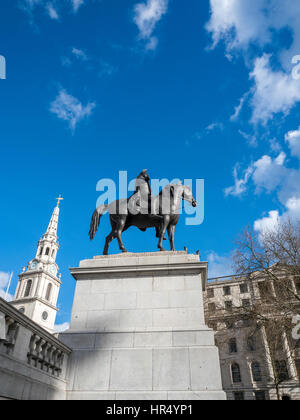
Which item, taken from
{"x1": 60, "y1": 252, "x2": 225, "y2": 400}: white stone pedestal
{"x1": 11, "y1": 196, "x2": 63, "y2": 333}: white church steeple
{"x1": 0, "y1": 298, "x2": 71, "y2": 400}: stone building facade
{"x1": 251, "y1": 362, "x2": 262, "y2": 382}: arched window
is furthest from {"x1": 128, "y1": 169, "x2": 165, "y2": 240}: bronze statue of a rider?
{"x1": 11, "y1": 196, "x2": 63, "y2": 333}: white church steeple

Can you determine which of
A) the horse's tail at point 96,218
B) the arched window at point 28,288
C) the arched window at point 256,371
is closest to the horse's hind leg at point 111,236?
the horse's tail at point 96,218

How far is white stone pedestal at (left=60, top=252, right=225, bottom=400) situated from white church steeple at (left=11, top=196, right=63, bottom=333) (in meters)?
81.4

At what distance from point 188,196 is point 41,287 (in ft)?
286

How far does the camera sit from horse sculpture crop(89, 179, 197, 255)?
1187cm

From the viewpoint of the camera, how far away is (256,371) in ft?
164

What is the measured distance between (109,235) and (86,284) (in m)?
2.53

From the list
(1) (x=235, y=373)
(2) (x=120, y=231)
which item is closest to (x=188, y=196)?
(2) (x=120, y=231)

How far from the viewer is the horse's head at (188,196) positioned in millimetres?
12611

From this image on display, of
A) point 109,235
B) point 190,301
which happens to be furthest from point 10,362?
point 109,235

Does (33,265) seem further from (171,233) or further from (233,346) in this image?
(171,233)

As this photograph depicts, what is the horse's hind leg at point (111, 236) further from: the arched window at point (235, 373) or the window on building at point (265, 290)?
the arched window at point (235, 373)

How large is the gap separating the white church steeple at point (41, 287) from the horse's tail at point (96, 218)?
79.6 m

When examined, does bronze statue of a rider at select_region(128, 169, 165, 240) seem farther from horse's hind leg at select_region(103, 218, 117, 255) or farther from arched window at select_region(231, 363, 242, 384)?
arched window at select_region(231, 363, 242, 384)
